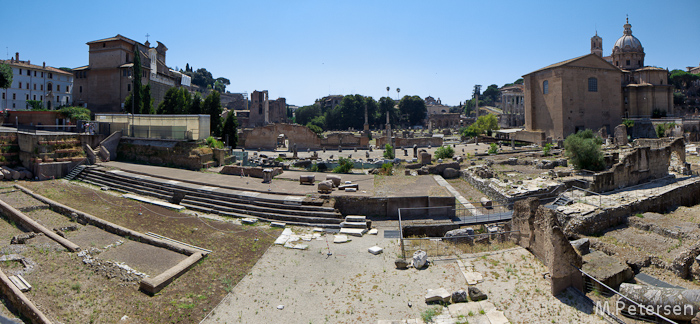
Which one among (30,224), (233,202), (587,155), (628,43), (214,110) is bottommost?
(30,224)

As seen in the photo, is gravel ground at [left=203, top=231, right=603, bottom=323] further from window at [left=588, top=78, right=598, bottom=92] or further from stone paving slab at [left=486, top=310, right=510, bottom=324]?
window at [left=588, top=78, right=598, bottom=92]

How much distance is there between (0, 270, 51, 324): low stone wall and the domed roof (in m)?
72.2

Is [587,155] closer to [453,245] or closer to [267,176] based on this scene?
[453,245]

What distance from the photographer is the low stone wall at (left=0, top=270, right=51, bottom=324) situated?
23.8 feet

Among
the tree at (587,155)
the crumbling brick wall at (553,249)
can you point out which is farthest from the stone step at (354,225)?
the tree at (587,155)

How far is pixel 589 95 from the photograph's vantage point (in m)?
49.8

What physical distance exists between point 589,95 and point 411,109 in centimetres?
4143

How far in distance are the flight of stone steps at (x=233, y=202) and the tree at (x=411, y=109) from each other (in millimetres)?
74141

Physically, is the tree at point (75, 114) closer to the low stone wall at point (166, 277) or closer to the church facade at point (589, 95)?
the low stone wall at point (166, 277)

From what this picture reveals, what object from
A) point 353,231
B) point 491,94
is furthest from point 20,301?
point 491,94

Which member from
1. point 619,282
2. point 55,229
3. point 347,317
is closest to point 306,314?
point 347,317

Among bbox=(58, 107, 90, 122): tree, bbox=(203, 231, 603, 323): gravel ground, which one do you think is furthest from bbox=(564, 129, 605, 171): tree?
bbox=(58, 107, 90, 122): tree

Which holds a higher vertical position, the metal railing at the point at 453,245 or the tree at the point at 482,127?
the tree at the point at 482,127

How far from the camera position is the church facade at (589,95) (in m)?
48.6
